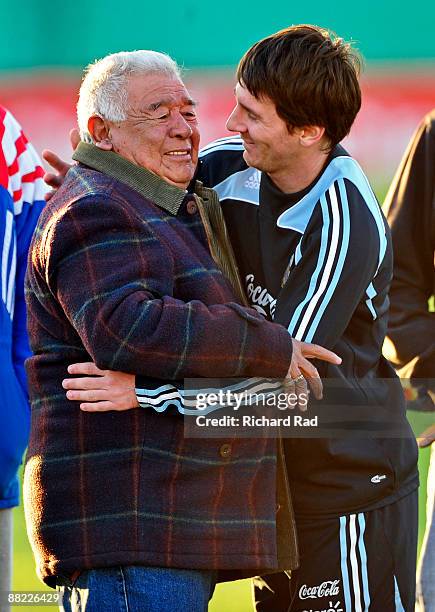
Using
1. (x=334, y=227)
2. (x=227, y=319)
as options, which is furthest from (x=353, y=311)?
(x=227, y=319)

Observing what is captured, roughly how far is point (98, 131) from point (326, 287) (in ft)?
1.82

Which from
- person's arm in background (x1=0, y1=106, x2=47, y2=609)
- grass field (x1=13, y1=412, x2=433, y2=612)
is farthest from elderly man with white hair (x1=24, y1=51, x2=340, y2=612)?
grass field (x1=13, y1=412, x2=433, y2=612)

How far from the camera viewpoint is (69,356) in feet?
7.39

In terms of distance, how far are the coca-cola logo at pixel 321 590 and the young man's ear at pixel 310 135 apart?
93 cm

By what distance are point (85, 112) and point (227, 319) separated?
21.3 inches

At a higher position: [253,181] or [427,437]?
[253,181]

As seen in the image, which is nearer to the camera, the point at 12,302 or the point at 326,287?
the point at 326,287

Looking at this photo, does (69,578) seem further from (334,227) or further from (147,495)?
(334,227)

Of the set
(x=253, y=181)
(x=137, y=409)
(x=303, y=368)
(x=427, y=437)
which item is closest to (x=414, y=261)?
(x=427, y=437)

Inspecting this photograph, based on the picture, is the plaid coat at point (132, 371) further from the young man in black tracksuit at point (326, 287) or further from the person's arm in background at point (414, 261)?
the person's arm in background at point (414, 261)

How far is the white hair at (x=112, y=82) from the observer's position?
233 cm

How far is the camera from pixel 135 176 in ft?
7.55

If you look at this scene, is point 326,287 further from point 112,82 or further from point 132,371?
point 112,82

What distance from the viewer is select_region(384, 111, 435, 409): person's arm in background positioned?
2.97m
